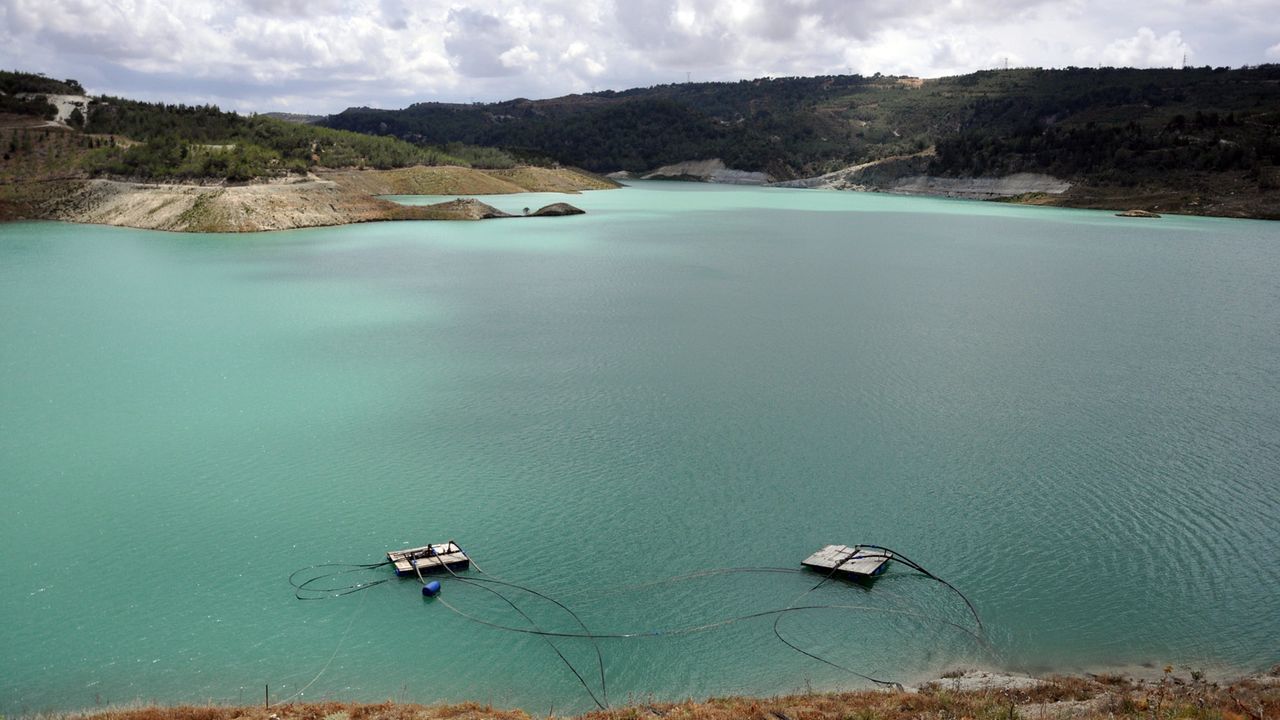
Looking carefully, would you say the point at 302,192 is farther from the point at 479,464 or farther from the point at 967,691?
the point at 967,691

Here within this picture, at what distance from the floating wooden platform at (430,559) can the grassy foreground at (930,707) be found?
2595 millimetres

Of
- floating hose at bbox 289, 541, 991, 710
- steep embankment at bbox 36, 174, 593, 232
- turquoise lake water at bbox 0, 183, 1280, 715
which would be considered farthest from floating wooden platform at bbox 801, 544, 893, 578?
steep embankment at bbox 36, 174, 593, 232

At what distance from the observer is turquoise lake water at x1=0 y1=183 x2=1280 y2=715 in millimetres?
9312

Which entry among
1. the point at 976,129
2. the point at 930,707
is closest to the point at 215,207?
the point at 930,707

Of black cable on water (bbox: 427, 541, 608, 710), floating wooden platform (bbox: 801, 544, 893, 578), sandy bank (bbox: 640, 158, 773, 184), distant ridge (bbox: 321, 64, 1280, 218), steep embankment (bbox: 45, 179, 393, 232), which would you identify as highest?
distant ridge (bbox: 321, 64, 1280, 218)

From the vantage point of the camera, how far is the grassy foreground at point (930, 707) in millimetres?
7570

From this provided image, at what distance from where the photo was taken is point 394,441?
15195 mm

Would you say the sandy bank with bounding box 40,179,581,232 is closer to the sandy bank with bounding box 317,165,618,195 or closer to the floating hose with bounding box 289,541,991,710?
the sandy bank with bounding box 317,165,618,195

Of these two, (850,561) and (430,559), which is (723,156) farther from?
(430,559)

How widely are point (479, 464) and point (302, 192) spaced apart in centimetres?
4836

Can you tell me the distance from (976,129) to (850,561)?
438 feet

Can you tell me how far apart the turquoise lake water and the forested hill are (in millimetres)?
59027

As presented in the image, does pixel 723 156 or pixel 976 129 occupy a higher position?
pixel 976 129

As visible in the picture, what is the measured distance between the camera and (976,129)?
420 feet
